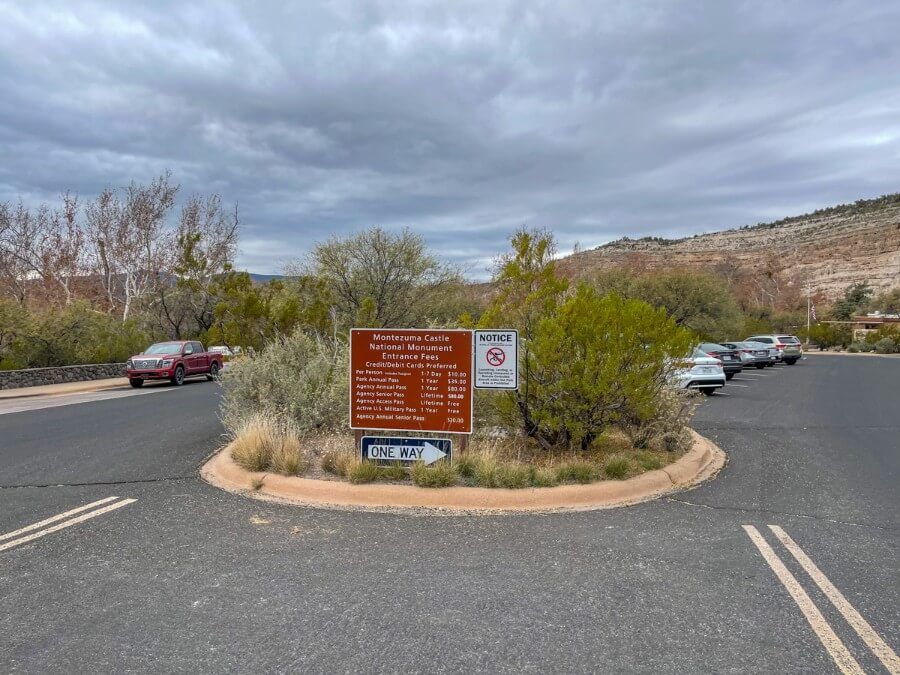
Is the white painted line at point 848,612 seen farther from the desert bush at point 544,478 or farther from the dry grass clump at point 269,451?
the dry grass clump at point 269,451

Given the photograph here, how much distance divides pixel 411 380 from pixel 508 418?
4.66ft

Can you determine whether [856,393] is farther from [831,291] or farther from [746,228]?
[746,228]

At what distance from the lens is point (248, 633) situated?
364 centimetres

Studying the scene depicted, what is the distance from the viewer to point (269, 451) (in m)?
7.26

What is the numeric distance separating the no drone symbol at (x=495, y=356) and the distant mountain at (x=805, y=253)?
6702cm

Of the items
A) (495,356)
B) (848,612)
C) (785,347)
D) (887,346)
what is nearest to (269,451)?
(495,356)

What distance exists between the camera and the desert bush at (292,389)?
886 centimetres

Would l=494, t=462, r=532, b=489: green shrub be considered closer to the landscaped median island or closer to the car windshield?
the landscaped median island

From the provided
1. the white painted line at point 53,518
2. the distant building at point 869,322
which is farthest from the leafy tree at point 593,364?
the distant building at point 869,322

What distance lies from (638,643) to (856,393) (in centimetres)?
1882

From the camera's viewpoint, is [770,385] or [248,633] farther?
[770,385]

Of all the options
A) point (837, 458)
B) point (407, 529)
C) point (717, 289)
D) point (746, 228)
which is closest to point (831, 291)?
point (746, 228)

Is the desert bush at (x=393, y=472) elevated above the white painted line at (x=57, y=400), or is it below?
above

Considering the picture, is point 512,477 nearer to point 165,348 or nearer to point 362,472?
point 362,472
